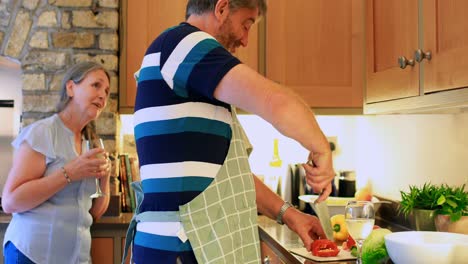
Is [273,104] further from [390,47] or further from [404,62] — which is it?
[390,47]

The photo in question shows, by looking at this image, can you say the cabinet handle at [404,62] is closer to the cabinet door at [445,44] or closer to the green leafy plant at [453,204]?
the cabinet door at [445,44]

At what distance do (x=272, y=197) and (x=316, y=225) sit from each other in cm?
A: 15

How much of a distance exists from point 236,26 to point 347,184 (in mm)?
1737

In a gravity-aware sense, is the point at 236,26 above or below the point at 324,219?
above

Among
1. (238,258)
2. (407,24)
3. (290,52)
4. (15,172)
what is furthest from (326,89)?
(238,258)

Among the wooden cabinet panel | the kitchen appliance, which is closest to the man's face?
the wooden cabinet panel

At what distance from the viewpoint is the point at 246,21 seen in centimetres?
128

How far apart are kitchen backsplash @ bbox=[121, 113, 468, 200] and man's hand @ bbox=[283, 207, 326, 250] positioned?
0.70 m

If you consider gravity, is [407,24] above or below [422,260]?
above

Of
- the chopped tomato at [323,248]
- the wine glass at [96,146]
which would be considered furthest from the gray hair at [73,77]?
the chopped tomato at [323,248]

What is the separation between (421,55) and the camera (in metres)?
1.56

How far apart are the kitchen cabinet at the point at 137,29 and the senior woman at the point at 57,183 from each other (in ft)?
1.67

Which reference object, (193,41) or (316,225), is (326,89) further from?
(193,41)

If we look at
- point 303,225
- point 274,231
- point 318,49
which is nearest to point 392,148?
point 318,49
